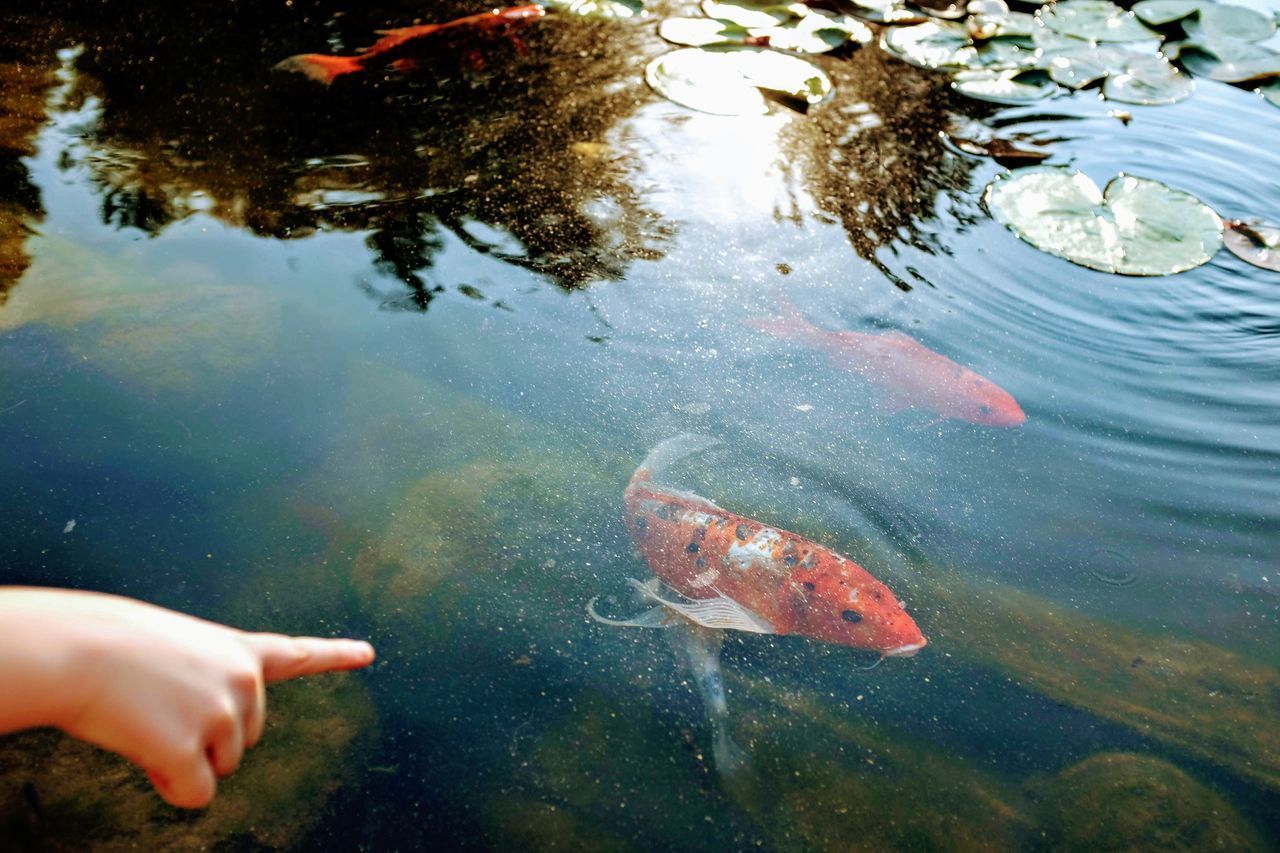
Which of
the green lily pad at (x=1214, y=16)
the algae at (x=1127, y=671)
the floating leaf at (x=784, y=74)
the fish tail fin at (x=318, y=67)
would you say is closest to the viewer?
the algae at (x=1127, y=671)

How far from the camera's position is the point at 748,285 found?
2.66 m

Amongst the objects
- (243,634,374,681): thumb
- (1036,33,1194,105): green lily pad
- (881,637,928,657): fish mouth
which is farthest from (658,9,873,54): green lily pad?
(243,634,374,681): thumb

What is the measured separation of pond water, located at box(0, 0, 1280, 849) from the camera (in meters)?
1.55

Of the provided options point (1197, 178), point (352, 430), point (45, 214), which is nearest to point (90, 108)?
point (45, 214)

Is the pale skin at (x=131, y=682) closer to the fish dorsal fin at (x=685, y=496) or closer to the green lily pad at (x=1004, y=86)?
the fish dorsal fin at (x=685, y=496)

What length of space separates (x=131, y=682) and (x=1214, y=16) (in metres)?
5.48

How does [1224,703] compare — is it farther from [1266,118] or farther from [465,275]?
[1266,118]

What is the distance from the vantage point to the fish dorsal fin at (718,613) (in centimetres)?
176

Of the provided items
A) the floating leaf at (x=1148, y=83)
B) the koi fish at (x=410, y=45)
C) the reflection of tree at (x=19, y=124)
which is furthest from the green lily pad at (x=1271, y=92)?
the reflection of tree at (x=19, y=124)


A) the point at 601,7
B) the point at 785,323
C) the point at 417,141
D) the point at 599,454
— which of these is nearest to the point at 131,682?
the point at 599,454

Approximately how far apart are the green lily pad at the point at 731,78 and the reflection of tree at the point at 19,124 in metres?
2.42

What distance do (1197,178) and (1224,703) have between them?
8.27ft

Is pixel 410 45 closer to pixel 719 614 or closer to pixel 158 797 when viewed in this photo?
pixel 719 614

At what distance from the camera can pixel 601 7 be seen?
445 cm
